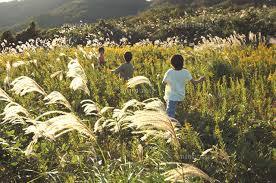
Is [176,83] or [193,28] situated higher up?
[176,83]

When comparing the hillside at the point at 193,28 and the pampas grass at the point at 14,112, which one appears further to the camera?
the hillside at the point at 193,28

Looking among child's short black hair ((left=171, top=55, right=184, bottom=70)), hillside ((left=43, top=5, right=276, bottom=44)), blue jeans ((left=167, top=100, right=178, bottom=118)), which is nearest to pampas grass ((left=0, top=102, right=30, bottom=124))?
blue jeans ((left=167, top=100, right=178, bottom=118))

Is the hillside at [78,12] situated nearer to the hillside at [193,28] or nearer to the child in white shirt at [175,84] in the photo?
the hillside at [193,28]

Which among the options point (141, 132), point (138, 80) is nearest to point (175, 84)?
point (138, 80)

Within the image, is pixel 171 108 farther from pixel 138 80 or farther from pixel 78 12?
pixel 78 12

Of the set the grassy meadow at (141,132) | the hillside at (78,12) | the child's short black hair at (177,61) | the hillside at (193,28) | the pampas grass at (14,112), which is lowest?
the hillside at (78,12)

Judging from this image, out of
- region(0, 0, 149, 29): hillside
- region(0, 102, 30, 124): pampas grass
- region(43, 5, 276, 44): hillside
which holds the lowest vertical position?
region(0, 0, 149, 29): hillside

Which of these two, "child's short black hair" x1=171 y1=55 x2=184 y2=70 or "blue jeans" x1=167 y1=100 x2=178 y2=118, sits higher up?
"child's short black hair" x1=171 y1=55 x2=184 y2=70

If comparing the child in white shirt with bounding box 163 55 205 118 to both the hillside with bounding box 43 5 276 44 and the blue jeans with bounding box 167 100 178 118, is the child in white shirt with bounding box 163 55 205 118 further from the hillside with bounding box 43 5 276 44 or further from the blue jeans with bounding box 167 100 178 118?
the hillside with bounding box 43 5 276 44

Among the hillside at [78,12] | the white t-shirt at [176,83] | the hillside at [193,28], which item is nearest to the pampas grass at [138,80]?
the white t-shirt at [176,83]

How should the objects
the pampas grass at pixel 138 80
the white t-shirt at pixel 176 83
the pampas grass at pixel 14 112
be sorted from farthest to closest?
1. the white t-shirt at pixel 176 83
2. the pampas grass at pixel 138 80
3. the pampas grass at pixel 14 112

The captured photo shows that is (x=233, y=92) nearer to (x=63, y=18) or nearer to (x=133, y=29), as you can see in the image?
(x=133, y=29)

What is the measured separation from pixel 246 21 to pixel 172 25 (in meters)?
4.17

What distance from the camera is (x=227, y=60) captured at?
12.4m
